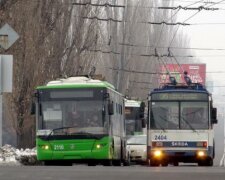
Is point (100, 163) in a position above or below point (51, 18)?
below

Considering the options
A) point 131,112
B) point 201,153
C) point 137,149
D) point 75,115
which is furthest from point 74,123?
point 131,112

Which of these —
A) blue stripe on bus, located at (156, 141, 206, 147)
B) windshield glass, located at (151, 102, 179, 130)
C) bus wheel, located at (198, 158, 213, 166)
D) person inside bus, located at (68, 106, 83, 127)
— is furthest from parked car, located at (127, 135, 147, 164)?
person inside bus, located at (68, 106, 83, 127)

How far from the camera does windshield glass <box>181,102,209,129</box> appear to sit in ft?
92.2

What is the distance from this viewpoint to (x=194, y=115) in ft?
92.8

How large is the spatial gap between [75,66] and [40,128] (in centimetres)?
1397

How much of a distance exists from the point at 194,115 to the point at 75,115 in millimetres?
4875

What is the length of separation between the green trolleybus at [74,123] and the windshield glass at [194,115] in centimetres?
321

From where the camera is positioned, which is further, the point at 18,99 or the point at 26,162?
the point at 18,99

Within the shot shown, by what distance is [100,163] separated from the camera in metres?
26.7

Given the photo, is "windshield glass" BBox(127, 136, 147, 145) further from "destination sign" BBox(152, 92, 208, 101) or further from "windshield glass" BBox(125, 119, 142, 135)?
"destination sign" BBox(152, 92, 208, 101)

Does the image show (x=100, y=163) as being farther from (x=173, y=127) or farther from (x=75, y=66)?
(x=75, y=66)

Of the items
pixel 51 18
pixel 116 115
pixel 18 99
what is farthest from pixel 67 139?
pixel 51 18

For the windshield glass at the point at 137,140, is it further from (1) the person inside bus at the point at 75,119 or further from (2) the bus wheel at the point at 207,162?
(1) the person inside bus at the point at 75,119

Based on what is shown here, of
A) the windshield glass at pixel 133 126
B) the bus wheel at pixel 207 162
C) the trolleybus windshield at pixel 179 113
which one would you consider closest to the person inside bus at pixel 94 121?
the trolleybus windshield at pixel 179 113
